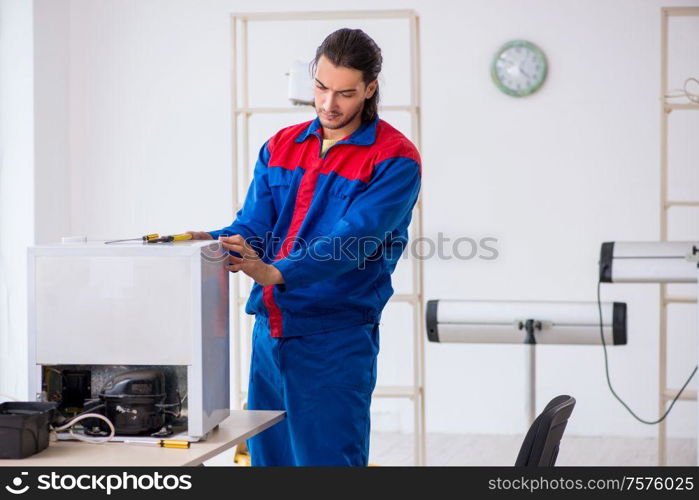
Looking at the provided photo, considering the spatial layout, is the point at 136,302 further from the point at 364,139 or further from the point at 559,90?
the point at 559,90

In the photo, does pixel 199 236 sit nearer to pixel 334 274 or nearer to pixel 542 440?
pixel 334 274

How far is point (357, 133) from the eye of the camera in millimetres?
2084

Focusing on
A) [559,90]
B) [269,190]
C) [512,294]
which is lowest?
[512,294]

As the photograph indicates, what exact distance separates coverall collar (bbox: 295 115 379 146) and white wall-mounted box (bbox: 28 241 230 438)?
534 mm

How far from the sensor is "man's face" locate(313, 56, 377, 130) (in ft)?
6.56

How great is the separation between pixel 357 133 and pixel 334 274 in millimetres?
360

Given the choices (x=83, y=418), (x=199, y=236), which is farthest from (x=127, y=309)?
(x=199, y=236)

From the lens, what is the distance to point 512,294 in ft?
14.6

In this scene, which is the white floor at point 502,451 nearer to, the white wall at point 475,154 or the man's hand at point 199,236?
the white wall at point 475,154

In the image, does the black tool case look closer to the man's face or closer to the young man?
the young man

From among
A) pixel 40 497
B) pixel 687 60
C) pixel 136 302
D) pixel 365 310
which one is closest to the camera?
pixel 40 497

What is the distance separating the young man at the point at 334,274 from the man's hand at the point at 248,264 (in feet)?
0.18

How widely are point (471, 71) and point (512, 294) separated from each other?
3.48 feet

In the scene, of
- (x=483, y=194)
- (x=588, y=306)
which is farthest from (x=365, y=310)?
(x=483, y=194)
